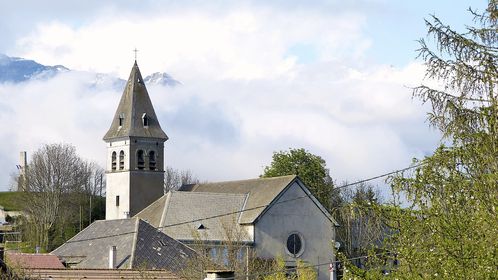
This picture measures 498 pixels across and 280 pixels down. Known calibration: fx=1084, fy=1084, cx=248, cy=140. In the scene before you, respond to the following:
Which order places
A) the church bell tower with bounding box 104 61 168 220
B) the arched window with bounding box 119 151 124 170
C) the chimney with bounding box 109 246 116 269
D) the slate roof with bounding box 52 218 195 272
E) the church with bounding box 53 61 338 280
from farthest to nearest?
the arched window with bounding box 119 151 124 170
the church bell tower with bounding box 104 61 168 220
the church with bounding box 53 61 338 280
the slate roof with bounding box 52 218 195 272
the chimney with bounding box 109 246 116 269

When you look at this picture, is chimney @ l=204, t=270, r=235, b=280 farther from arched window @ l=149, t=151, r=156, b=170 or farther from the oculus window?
arched window @ l=149, t=151, r=156, b=170

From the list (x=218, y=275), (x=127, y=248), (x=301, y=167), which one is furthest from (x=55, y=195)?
(x=218, y=275)

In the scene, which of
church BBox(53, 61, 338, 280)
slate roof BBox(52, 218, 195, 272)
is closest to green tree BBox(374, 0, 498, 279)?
slate roof BBox(52, 218, 195, 272)

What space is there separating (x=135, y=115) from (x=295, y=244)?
18.6 meters

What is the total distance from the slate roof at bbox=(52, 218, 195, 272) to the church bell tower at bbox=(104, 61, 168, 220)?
26741mm

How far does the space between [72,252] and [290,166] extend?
33.3m

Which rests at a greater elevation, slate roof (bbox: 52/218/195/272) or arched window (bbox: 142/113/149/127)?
arched window (bbox: 142/113/149/127)

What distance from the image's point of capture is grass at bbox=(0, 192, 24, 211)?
99213mm

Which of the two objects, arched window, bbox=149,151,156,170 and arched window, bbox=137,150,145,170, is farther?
arched window, bbox=149,151,156,170

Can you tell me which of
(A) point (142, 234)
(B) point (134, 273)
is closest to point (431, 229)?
(B) point (134, 273)

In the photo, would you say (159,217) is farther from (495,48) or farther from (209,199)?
(495,48)

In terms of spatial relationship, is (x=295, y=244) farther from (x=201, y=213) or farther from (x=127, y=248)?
(x=127, y=248)

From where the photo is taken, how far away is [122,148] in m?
77.0

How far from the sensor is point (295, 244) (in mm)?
63594
